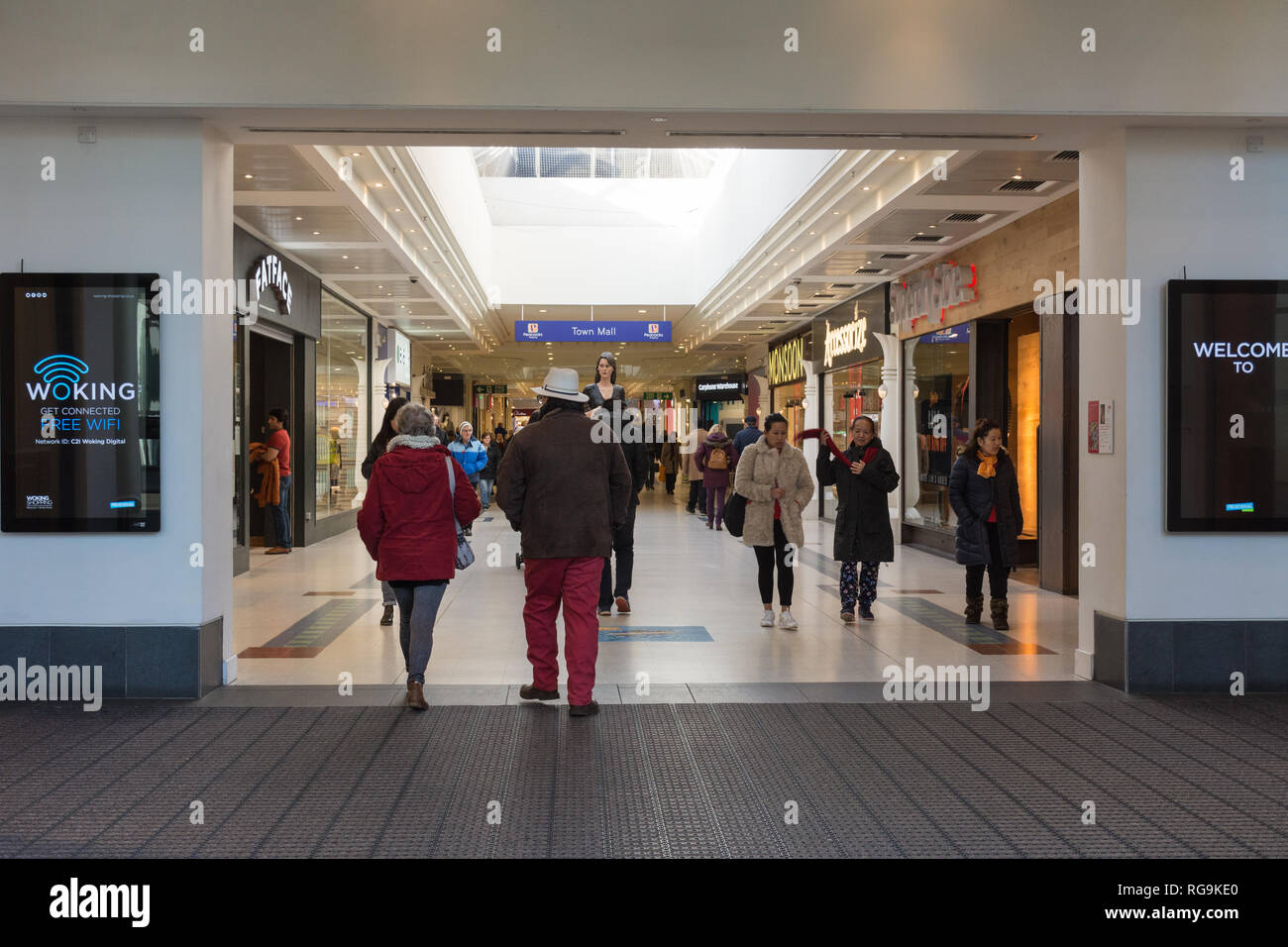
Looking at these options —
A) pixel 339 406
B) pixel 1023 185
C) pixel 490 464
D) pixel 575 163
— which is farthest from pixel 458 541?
pixel 575 163

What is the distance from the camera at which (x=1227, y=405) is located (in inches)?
240

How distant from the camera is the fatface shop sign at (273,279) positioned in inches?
465

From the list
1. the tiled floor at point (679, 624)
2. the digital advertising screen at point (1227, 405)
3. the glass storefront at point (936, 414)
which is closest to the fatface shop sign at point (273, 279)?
the tiled floor at point (679, 624)

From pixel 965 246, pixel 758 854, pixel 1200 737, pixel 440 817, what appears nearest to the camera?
pixel 758 854

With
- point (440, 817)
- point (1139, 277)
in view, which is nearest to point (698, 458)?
point (1139, 277)

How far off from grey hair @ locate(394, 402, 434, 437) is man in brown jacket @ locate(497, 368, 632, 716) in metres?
0.48

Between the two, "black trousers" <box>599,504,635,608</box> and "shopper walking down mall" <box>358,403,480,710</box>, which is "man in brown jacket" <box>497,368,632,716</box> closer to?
"shopper walking down mall" <box>358,403,480,710</box>

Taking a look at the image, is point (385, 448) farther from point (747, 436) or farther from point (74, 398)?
point (747, 436)

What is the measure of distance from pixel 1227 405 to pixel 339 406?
45.1ft

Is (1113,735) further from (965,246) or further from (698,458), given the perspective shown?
(698,458)

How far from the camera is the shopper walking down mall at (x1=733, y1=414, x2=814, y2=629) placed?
26.4 ft

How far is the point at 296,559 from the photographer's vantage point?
1292 cm

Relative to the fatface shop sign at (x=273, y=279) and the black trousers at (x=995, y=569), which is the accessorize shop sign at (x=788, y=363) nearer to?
the fatface shop sign at (x=273, y=279)

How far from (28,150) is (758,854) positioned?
17.4ft
